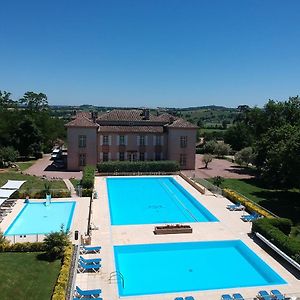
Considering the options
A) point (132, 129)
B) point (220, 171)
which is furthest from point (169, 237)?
point (220, 171)

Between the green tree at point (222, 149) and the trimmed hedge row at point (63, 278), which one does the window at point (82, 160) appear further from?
the trimmed hedge row at point (63, 278)

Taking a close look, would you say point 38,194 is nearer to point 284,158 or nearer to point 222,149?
point 284,158

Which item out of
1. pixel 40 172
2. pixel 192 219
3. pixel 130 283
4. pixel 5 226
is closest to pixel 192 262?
pixel 130 283

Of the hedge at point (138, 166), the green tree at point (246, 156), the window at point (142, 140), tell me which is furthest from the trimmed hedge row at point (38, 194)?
the green tree at point (246, 156)

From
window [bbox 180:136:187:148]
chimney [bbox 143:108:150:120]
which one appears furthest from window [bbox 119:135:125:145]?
window [bbox 180:136:187:148]

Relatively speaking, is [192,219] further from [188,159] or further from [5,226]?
[188,159]

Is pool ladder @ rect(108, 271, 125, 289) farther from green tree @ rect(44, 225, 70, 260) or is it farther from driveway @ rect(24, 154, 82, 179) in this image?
driveway @ rect(24, 154, 82, 179)

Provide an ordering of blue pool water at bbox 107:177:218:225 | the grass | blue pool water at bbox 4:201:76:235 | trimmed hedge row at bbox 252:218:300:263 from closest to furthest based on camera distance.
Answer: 1. trimmed hedge row at bbox 252:218:300:263
2. blue pool water at bbox 4:201:76:235
3. blue pool water at bbox 107:177:218:225
4. the grass
